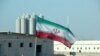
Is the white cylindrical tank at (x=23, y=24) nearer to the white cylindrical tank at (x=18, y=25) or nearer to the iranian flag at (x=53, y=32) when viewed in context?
the white cylindrical tank at (x=18, y=25)

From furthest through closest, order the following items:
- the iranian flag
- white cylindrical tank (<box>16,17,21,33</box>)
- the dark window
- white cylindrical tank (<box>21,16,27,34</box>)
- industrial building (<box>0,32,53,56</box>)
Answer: white cylindrical tank (<box>21,16,27,34</box>), white cylindrical tank (<box>16,17,21,33</box>), the dark window, industrial building (<box>0,32,53,56</box>), the iranian flag

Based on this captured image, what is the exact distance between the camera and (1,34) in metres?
46.8

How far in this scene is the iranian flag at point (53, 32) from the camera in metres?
26.7

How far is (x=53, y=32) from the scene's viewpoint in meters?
26.9

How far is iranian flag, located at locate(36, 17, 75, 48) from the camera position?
26.7 m

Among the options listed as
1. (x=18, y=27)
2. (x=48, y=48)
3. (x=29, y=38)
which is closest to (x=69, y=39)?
(x=29, y=38)

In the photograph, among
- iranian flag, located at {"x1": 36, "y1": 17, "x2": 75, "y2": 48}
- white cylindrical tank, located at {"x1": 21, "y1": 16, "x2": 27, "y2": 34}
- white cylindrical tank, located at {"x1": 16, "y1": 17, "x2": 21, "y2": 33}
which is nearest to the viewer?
iranian flag, located at {"x1": 36, "y1": 17, "x2": 75, "y2": 48}

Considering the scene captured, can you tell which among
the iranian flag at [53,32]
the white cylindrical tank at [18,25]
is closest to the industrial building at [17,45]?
the iranian flag at [53,32]

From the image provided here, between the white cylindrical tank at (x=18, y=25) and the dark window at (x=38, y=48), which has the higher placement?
the white cylindrical tank at (x=18, y=25)

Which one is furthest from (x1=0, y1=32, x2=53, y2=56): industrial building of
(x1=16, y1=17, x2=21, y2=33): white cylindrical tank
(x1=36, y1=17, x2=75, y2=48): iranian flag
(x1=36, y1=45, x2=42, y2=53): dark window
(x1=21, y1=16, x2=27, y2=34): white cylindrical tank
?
(x1=21, y1=16, x2=27, y2=34): white cylindrical tank

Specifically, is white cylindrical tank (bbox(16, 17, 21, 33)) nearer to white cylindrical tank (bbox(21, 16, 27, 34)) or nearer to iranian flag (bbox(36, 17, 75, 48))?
white cylindrical tank (bbox(21, 16, 27, 34))

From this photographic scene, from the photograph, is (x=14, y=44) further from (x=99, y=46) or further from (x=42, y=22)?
(x=99, y=46)

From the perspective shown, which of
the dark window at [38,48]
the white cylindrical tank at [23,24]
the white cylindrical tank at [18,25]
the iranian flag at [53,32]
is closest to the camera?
the iranian flag at [53,32]

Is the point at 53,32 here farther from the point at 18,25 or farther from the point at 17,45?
the point at 18,25
